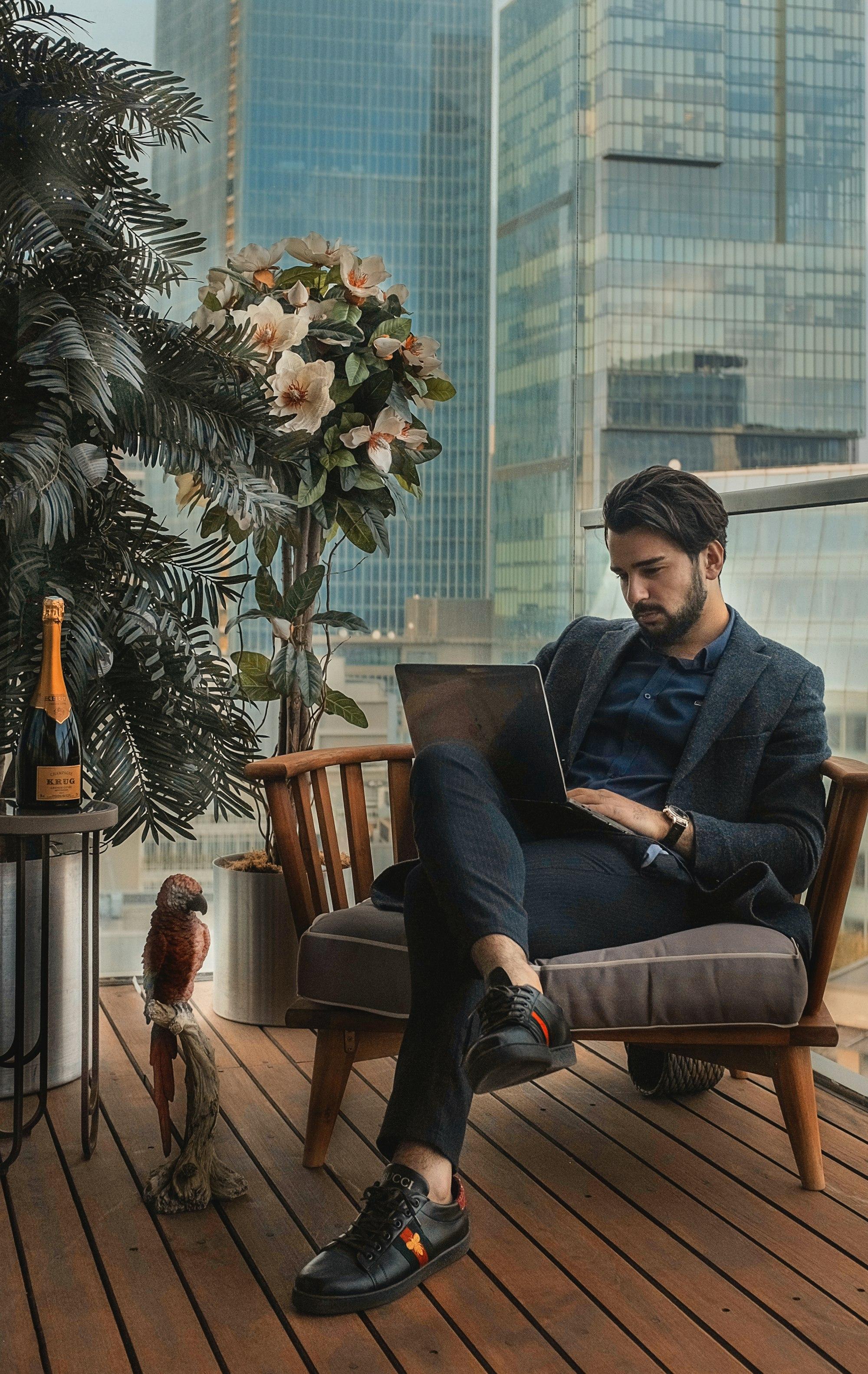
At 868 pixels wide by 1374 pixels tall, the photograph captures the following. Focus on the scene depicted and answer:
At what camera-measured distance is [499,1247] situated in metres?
1.78

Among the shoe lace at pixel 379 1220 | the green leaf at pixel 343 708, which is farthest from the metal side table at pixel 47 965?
the green leaf at pixel 343 708

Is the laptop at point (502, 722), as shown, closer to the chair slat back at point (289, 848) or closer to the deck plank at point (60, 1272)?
the chair slat back at point (289, 848)

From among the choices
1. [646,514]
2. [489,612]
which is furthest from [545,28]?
[646,514]

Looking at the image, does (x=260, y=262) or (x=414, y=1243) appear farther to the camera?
(x=260, y=262)

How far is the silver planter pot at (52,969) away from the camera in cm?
231

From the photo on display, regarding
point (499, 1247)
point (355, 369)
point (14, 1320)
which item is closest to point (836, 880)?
point (499, 1247)

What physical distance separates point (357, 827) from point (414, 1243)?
0.94m

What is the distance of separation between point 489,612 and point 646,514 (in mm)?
1534

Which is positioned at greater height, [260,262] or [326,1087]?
[260,262]

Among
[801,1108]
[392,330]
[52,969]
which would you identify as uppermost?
[392,330]

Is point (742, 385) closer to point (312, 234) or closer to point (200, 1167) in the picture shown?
point (312, 234)

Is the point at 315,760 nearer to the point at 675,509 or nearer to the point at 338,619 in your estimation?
the point at 338,619

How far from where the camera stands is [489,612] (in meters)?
3.67

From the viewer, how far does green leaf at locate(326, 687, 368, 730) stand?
9.23 ft
